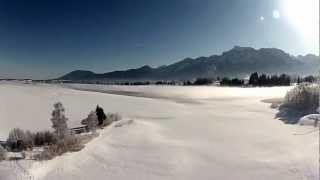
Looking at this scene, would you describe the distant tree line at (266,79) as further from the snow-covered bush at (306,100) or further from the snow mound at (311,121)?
the snow mound at (311,121)

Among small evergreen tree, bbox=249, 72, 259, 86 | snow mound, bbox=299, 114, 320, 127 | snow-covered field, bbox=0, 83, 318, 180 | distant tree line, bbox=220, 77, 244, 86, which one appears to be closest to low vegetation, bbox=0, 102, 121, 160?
snow-covered field, bbox=0, 83, 318, 180

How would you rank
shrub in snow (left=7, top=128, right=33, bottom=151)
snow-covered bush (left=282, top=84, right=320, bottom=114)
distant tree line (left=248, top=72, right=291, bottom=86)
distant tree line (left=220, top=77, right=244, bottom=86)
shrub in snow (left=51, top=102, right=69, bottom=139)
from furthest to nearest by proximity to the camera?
distant tree line (left=220, top=77, right=244, bottom=86) < distant tree line (left=248, top=72, right=291, bottom=86) < snow-covered bush (left=282, top=84, right=320, bottom=114) < shrub in snow (left=51, top=102, right=69, bottom=139) < shrub in snow (left=7, top=128, right=33, bottom=151)

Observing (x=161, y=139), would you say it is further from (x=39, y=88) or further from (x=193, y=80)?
(x=193, y=80)

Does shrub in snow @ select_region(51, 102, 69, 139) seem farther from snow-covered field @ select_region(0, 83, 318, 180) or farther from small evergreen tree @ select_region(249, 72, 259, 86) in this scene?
small evergreen tree @ select_region(249, 72, 259, 86)

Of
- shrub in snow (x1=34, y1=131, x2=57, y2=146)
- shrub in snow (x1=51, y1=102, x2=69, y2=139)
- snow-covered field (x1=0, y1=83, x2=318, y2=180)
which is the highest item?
shrub in snow (x1=51, y1=102, x2=69, y2=139)

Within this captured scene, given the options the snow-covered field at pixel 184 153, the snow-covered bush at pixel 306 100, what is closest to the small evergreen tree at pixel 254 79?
the snow-covered bush at pixel 306 100

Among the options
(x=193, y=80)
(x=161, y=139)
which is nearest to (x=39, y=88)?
(x=161, y=139)

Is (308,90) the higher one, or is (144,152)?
(308,90)

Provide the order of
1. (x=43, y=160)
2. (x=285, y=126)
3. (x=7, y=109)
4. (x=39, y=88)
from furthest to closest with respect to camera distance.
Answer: (x=39, y=88) → (x=7, y=109) → (x=285, y=126) → (x=43, y=160)

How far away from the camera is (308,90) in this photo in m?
12.4

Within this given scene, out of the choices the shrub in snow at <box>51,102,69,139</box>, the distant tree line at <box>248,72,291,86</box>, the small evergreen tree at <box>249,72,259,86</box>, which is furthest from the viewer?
the small evergreen tree at <box>249,72,259,86</box>

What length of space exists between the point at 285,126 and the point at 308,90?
4.11m

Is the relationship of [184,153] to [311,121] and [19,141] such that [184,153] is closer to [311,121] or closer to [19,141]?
[19,141]

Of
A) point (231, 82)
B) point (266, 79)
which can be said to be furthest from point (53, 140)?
point (231, 82)
